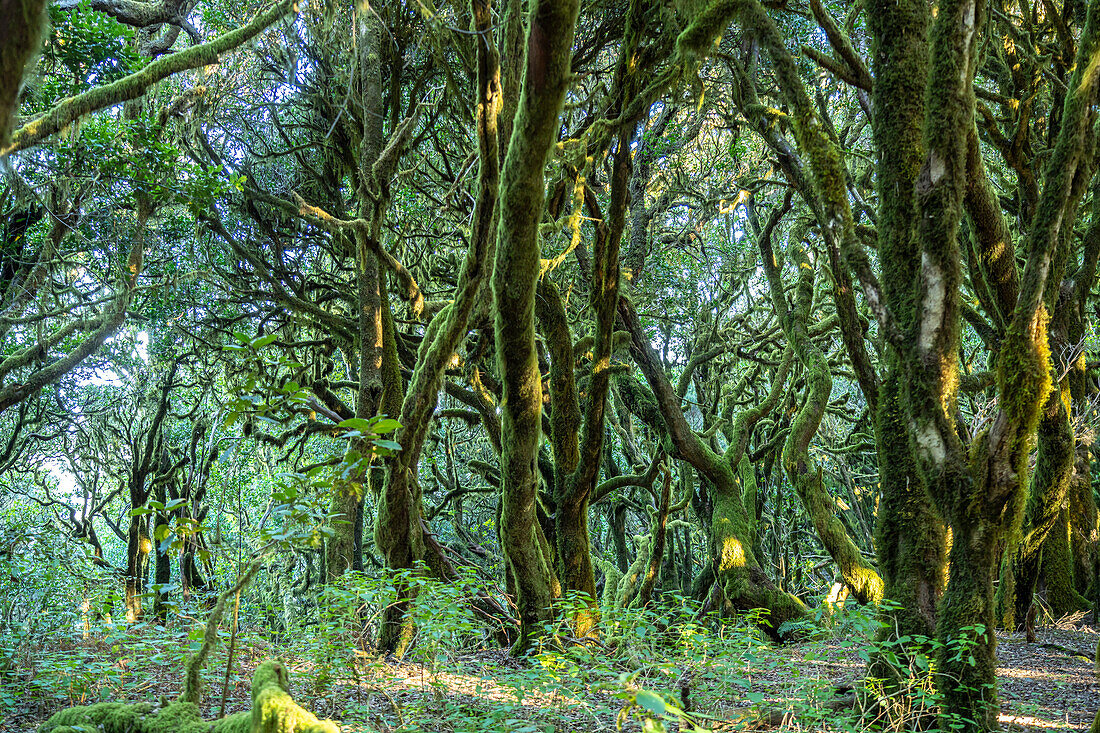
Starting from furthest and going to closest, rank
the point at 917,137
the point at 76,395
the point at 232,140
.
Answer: the point at 76,395
the point at 232,140
the point at 917,137

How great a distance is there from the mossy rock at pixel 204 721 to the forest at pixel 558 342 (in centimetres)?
2

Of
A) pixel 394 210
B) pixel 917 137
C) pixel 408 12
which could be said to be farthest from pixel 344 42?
pixel 917 137

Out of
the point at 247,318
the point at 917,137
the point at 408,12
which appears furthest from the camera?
the point at 247,318

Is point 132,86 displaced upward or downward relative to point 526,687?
upward

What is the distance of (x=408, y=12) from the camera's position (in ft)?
26.6

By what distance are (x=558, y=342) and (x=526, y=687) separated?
3578 mm

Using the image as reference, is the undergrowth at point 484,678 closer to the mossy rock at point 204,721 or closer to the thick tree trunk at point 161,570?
the mossy rock at point 204,721

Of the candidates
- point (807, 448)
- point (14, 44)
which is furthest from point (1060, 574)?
point (14, 44)

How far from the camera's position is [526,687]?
4.13m

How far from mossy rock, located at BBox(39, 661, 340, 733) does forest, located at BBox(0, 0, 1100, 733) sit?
0.07 feet

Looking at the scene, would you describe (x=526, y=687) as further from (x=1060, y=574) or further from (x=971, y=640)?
(x=1060, y=574)

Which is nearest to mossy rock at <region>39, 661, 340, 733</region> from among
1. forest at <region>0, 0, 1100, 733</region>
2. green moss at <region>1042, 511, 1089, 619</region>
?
forest at <region>0, 0, 1100, 733</region>

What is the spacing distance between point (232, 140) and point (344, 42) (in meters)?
3.54

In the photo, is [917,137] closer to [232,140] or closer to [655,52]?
[655,52]
